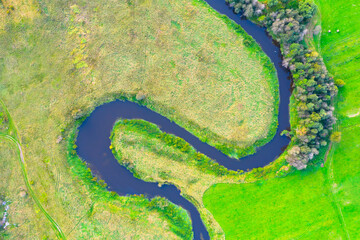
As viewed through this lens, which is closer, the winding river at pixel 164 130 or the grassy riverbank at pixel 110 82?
the grassy riverbank at pixel 110 82

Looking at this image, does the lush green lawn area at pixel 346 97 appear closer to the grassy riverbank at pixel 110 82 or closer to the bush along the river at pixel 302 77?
the bush along the river at pixel 302 77

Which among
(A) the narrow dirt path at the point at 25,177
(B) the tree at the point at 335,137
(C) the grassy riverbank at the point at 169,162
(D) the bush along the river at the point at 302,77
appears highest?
(D) the bush along the river at the point at 302,77

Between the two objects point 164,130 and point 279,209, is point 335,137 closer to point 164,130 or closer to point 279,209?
point 279,209

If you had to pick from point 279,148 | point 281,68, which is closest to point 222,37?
point 281,68

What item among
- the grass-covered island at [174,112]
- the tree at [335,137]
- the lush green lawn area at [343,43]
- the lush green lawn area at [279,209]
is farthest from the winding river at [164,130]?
the lush green lawn area at [343,43]

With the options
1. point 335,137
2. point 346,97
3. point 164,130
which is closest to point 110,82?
point 164,130

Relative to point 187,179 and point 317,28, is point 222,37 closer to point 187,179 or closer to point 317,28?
point 317,28
